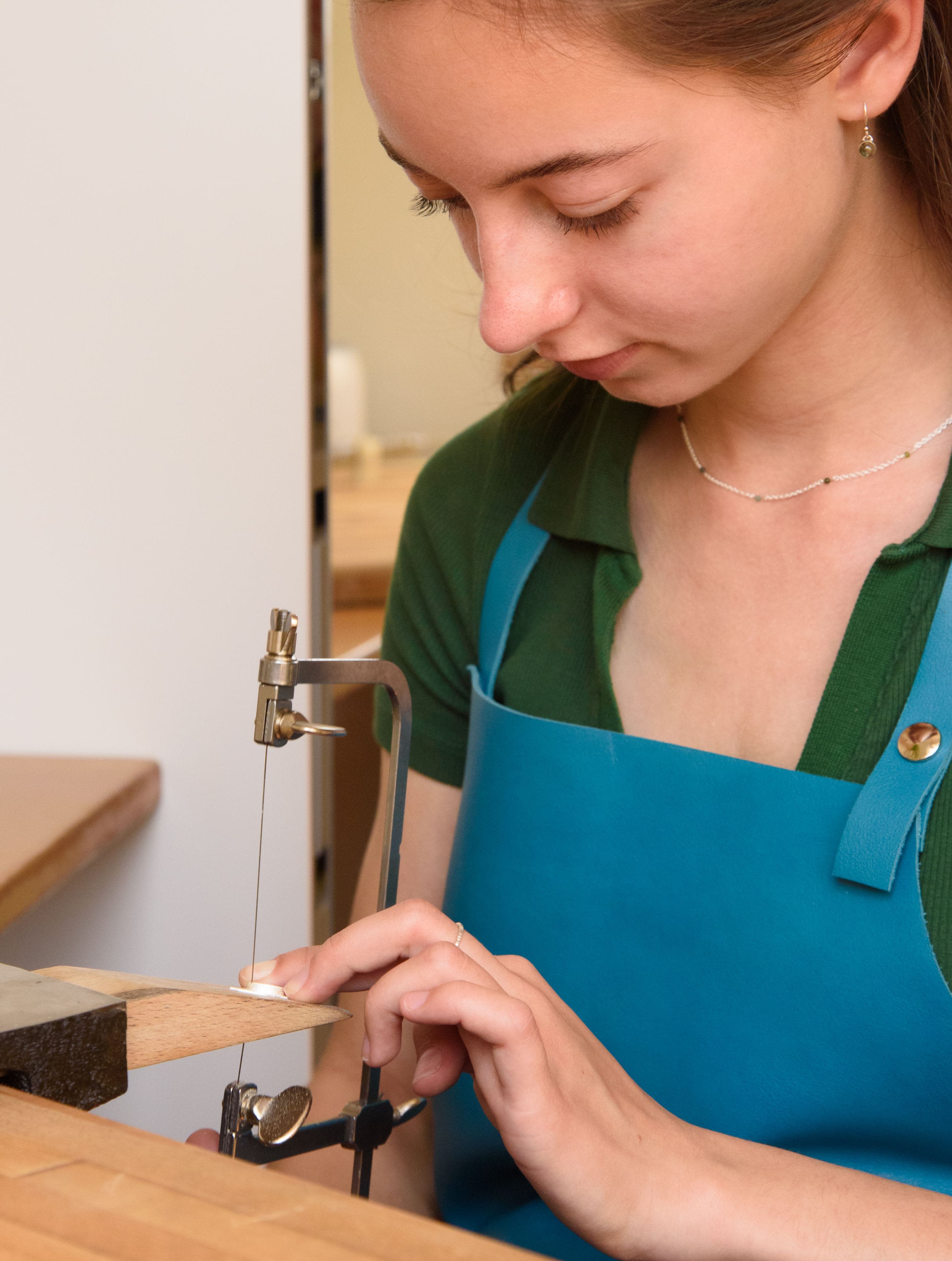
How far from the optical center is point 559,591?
896mm

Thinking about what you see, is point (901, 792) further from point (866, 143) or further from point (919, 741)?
point (866, 143)

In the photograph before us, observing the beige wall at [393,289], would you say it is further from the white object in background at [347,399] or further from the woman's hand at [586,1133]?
the woman's hand at [586,1133]

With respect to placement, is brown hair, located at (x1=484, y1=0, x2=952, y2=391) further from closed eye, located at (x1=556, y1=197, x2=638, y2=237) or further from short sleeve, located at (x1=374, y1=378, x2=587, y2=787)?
short sleeve, located at (x1=374, y1=378, x2=587, y2=787)

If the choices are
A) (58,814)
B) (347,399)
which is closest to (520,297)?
(58,814)

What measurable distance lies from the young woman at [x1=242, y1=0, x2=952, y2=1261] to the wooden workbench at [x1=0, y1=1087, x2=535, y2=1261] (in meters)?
0.17

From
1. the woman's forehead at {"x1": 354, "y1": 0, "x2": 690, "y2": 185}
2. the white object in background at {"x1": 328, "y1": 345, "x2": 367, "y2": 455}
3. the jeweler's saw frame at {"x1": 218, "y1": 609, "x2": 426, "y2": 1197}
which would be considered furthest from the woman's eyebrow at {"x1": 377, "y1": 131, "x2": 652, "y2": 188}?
the white object in background at {"x1": 328, "y1": 345, "x2": 367, "y2": 455}

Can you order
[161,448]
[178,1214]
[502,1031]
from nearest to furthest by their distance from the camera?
[178,1214] → [502,1031] → [161,448]

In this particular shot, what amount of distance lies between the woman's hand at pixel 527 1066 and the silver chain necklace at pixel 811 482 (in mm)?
389

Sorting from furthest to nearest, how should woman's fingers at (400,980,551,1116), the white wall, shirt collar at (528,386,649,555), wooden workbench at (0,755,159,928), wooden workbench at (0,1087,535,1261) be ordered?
the white wall < wooden workbench at (0,755,159,928) < shirt collar at (528,386,649,555) < woman's fingers at (400,980,551,1116) < wooden workbench at (0,1087,535,1261)

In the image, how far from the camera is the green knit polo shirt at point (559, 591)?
733mm

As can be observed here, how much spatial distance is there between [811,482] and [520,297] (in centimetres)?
29

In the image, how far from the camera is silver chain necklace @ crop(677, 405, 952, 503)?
0.80 meters

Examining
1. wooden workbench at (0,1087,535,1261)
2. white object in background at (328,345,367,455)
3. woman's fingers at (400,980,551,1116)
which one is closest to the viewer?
wooden workbench at (0,1087,535,1261)

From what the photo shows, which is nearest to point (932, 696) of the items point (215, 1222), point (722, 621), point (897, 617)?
point (897, 617)
